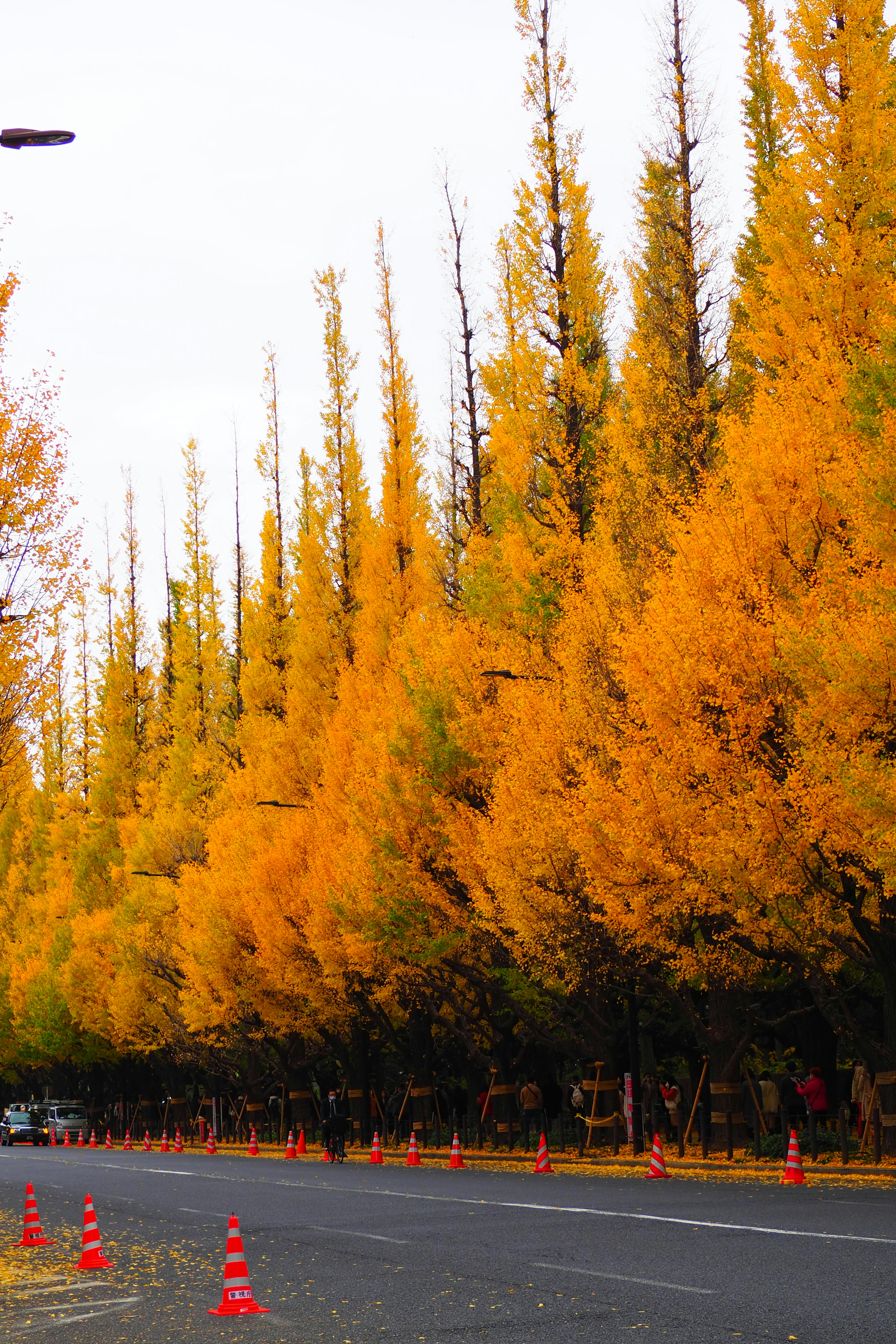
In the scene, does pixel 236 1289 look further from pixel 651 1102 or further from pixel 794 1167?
pixel 651 1102

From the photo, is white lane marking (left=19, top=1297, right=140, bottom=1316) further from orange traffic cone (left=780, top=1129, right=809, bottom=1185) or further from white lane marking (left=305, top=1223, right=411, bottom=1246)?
orange traffic cone (left=780, top=1129, right=809, bottom=1185)

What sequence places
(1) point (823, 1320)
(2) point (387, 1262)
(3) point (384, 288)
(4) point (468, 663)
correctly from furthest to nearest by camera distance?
(3) point (384, 288), (4) point (468, 663), (2) point (387, 1262), (1) point (823, 1320)

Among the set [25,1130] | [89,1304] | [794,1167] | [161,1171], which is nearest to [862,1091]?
[794,1167]

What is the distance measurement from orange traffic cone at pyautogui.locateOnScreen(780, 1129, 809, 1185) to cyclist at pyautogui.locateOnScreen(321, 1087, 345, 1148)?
48.4ft

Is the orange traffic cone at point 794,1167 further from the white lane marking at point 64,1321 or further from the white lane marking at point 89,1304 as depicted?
the white lane marking at point 64,1321

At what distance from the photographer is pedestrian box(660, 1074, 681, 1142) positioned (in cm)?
2817

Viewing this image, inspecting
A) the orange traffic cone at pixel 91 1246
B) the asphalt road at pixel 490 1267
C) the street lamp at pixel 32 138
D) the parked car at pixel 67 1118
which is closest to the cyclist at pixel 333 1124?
the asphalt road at pixel 490 1267

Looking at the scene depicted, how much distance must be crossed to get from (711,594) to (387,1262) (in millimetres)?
10093

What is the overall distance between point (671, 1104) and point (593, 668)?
9484mm

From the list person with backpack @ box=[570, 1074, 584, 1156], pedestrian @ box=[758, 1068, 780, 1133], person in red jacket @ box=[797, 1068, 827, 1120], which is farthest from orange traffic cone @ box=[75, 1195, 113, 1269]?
pedestrian @ box=[758, 1068, 780, 1133]

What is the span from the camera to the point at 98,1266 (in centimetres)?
1340

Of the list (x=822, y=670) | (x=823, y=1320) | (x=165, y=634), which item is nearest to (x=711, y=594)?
(x=822, y=670)

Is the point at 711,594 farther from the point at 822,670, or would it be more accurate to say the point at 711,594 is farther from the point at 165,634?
the point at 165,634

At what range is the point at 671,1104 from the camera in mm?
28484
